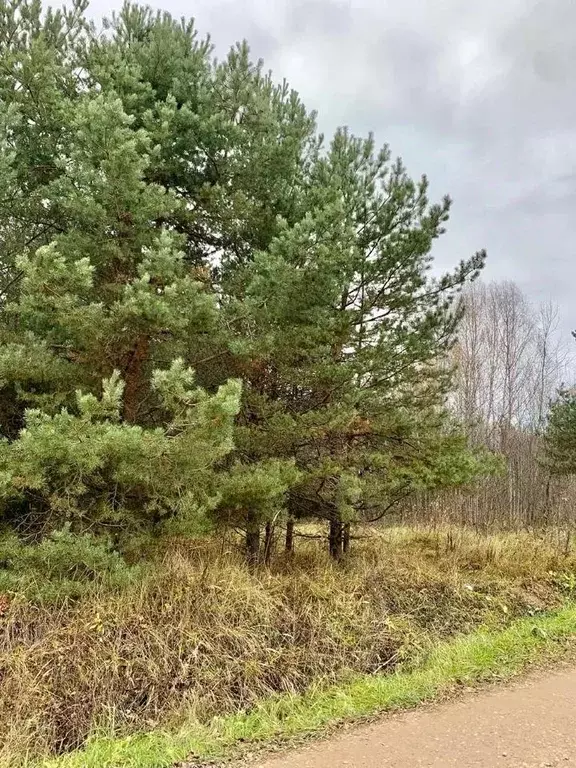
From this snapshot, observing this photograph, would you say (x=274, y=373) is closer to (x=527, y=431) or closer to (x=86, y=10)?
(x=86, y=10)

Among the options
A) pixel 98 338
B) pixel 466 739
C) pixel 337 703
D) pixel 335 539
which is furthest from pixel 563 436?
pixel 98 338

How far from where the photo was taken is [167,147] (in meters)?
5.88

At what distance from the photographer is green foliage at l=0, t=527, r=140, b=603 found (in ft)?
14.8

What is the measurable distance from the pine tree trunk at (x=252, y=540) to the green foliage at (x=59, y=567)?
1893mm

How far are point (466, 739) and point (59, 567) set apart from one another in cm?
358

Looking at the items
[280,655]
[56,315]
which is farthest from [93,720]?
[56,315]

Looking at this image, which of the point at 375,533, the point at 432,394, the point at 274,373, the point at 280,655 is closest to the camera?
the point at 280,655

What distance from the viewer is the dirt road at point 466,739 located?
10.9 feet

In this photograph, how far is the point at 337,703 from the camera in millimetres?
4371

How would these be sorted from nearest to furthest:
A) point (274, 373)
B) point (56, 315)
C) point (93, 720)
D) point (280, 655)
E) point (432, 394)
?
point (93, 720)
point (56, 315)
point (280, 655)
point (274, 373)
point (432, 394)

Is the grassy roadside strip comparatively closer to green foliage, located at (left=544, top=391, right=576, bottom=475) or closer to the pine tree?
the pine tree

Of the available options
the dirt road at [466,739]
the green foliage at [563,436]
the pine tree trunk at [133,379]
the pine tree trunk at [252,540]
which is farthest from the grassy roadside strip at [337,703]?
the green foliage at [563,436]

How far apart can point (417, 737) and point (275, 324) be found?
4.13 m

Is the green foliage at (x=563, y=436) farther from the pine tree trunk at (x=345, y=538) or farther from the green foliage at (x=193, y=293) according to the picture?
the pine tree trunk at (x=345, y=538)
